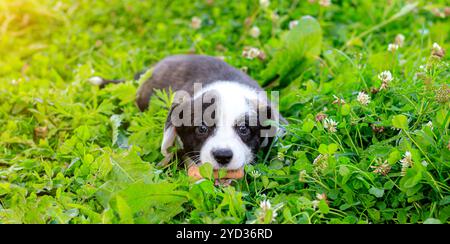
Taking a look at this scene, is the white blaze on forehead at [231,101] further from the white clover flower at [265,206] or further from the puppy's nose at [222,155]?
the white clover flower at [265,206]

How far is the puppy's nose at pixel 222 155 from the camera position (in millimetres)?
3891

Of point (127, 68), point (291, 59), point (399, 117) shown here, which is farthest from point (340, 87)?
point (127, 68)

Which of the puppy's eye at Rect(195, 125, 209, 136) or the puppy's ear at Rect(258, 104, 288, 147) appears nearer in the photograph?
the puppy's eye at Rect(195, 125, 209, 136)

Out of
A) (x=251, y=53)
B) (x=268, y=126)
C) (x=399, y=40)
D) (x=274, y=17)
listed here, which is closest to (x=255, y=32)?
(x=274, y=17)

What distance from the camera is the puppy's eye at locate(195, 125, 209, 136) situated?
4.11 meters

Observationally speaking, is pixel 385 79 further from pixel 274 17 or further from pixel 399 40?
pixel 274 17

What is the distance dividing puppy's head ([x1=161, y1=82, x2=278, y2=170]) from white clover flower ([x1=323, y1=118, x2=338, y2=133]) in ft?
1.57

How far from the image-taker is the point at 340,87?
4.64 meters

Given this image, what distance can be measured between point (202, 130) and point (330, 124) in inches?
33.8

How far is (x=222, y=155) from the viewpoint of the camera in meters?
3.89

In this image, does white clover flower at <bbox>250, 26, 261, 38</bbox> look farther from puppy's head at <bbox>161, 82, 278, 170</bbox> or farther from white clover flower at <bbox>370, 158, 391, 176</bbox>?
white clover flower at <bbox>370, 158, 391, 176</bbox>

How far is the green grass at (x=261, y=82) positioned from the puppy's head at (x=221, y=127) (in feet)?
0.45

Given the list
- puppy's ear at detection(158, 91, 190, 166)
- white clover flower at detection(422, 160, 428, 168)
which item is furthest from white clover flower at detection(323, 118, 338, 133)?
puppy's ear at detection(158, 91, 190, 166)

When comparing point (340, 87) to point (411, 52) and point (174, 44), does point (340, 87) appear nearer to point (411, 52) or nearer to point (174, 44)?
point (411, 52)
